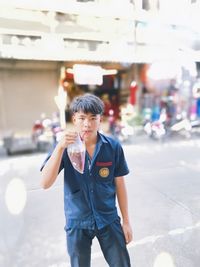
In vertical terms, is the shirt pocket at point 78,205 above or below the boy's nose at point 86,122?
below

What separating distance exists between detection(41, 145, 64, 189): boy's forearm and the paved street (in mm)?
1214

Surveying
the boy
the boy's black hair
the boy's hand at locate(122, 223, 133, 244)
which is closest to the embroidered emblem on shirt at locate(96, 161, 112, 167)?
the boy

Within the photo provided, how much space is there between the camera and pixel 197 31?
29.4 ft

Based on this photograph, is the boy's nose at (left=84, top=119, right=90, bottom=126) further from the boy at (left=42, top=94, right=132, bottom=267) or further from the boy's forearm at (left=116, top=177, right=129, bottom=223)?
the boy's forearm at (left=116, top=177, right=129, bottom=223)

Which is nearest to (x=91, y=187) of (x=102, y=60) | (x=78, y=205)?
(x=78, y=205)

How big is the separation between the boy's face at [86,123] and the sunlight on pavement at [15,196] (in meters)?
2.32

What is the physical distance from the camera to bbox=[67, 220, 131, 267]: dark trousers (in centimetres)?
146

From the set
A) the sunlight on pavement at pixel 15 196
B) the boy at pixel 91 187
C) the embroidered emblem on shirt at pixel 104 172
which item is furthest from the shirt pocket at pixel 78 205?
the sunlight on pavement at pixel 15 196

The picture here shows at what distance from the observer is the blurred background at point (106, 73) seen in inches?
277

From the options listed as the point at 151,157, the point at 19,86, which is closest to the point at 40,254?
the point at 151,157

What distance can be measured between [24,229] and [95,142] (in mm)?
1884

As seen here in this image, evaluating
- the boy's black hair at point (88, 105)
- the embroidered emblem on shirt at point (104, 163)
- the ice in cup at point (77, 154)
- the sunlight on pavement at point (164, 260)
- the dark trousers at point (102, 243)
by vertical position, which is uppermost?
the boy's black hair at point (88, 105)

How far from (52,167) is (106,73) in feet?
26.4

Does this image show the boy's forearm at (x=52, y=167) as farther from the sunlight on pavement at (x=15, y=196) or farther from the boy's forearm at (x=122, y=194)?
the sunlight on pavement at (x=15, y=196)
